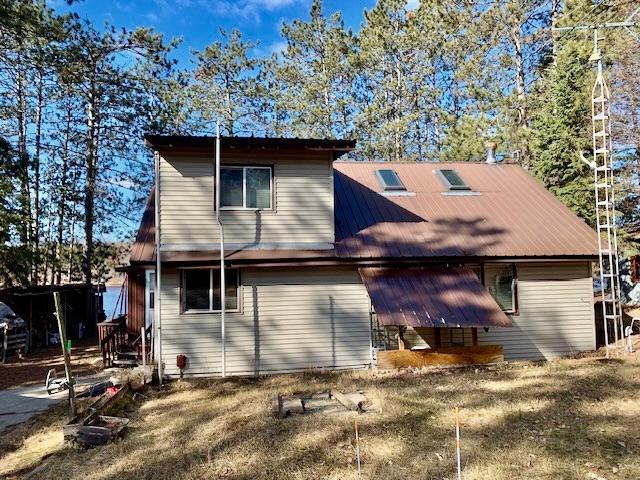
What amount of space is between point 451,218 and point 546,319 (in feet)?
11.7

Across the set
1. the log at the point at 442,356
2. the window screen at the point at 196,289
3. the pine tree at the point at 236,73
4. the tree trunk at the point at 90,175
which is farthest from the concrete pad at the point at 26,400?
the pine tree at the point at 236,73

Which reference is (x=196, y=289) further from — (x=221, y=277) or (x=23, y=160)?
(x=23, y=160)

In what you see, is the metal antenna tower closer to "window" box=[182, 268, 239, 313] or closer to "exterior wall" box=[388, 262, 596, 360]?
"exterior wall" box=[388, 262, 596, 360]

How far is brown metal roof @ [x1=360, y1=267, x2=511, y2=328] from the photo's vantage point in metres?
9.76

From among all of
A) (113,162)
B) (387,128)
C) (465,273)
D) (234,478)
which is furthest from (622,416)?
(113,162)

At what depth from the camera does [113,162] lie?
22844 millimetres

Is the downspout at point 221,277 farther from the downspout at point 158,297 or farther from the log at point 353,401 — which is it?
the log at point 353,401

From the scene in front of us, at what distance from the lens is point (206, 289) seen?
425 inches

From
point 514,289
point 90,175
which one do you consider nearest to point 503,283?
point 514,289

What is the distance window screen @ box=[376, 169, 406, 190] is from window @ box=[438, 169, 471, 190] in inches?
56.5

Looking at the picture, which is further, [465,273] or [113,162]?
[113,162]

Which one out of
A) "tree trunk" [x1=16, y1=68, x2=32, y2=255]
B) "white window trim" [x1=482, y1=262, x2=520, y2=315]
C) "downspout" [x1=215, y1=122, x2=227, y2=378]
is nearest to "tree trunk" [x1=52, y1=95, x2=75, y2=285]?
"tree trunk" [x1=16, y1=68, x2=32, y2=255]

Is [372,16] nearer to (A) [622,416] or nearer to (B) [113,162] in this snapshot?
(B) [113,162]

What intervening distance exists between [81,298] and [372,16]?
2133cm
